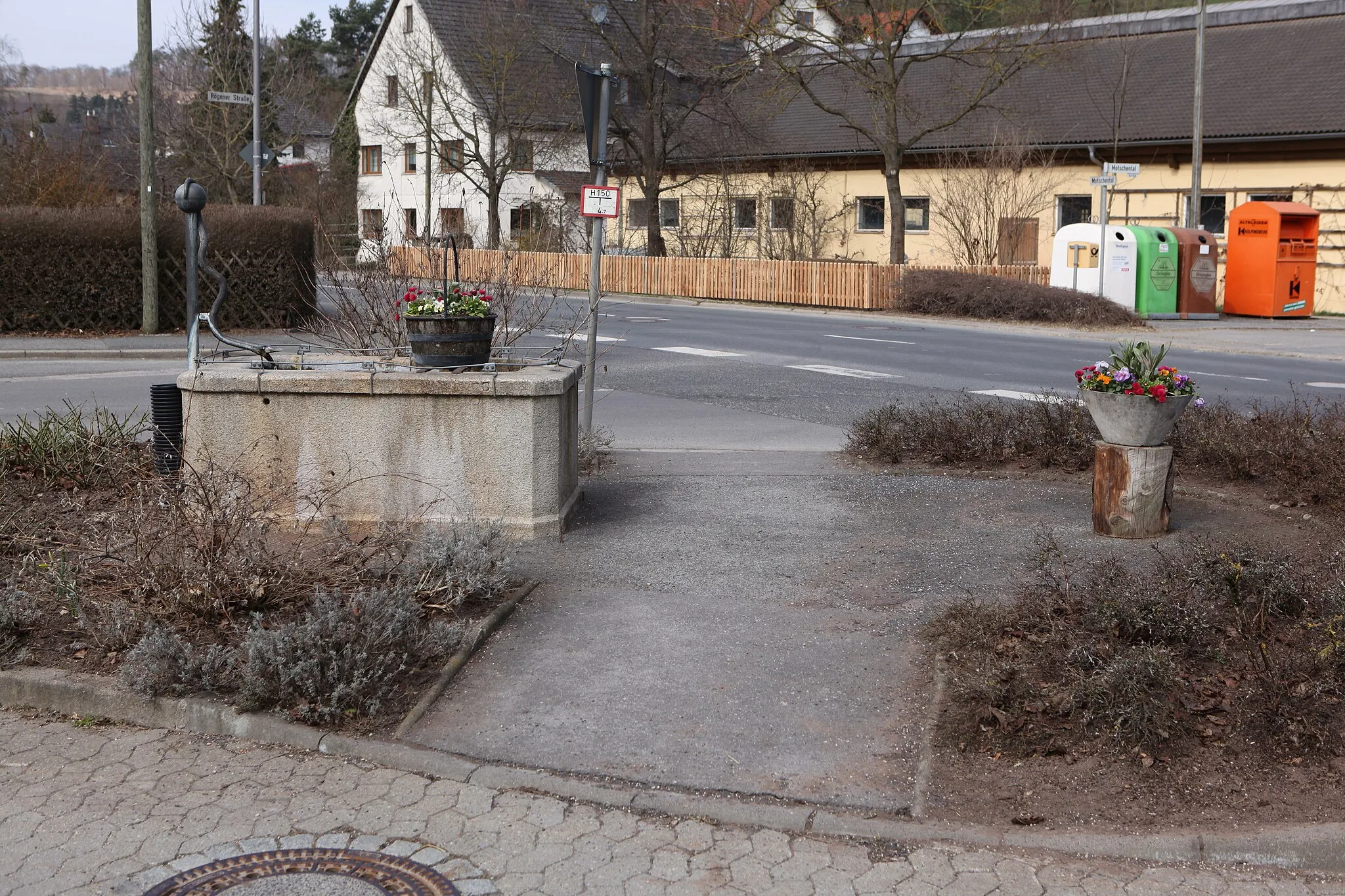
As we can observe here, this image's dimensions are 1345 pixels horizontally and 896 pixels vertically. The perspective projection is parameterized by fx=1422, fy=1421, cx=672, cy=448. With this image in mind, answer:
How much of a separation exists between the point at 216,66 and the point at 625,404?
31.3 m

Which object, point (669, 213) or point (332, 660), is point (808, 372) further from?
point (669, 213)

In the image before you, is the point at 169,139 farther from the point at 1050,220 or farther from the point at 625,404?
the point at 625,404

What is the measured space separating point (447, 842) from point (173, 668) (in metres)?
1.57

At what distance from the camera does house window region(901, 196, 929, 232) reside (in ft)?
133

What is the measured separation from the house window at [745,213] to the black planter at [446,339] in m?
34.5

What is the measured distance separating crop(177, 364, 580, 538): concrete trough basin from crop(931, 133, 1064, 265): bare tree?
93.4 ft

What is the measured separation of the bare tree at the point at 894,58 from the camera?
1302 inches

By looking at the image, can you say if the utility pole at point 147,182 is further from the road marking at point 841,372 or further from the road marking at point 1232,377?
the road marking at point 1232,377

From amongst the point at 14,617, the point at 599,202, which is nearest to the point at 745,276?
the point at 599,202

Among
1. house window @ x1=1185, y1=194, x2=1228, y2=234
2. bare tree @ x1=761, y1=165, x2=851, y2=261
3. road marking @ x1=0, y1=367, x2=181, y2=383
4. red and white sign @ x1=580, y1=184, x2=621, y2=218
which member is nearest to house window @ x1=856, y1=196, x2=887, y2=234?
bare tree @ x1=761, y1=165, x2=851, y2=261

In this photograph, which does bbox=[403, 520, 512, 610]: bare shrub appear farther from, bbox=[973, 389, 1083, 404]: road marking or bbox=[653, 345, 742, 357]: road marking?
bbox=[653, 345, 742, 357]: road marking

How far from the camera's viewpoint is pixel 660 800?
4508 millimetres

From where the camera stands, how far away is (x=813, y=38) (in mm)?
35844

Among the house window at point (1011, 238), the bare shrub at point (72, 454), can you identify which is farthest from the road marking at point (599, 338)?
the house window at point (1011, 238)
